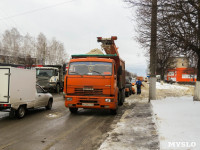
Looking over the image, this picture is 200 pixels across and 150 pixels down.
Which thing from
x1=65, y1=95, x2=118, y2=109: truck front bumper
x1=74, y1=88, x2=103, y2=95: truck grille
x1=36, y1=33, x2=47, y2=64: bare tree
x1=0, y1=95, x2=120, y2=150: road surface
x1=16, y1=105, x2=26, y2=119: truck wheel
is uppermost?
x1=36, y1=33, x2=47, y2=64: bare tree

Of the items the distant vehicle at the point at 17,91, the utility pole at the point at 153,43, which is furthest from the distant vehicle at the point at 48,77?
the distant vehicle at the point at 17,91

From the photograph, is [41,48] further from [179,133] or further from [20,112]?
[179,133]

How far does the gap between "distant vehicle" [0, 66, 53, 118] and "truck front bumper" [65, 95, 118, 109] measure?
5.53 feet

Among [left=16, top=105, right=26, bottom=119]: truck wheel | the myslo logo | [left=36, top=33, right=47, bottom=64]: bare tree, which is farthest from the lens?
[left=36, top=33, right=47, bottom=64]: bare tree

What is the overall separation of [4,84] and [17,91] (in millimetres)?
612

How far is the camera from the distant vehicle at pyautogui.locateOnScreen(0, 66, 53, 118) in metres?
8.80

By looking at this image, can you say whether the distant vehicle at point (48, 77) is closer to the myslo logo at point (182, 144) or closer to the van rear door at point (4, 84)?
the van rear door at point (4, 84)

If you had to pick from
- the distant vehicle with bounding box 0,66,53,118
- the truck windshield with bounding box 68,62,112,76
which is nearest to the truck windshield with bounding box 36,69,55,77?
the distant vehicle with bounding box 0,66,53,118

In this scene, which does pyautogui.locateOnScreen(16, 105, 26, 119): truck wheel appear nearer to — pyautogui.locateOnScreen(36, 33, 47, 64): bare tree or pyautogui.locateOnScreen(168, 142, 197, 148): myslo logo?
pyautogui.locateOnScreen(168, 142, 197, 148): myslo logo

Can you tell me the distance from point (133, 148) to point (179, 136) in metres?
1.11

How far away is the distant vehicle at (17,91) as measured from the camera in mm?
8797

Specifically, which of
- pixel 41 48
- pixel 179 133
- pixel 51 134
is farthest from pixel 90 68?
pixel 41 48

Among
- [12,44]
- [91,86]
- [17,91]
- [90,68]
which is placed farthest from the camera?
[12,44]

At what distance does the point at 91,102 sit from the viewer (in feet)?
32.6
